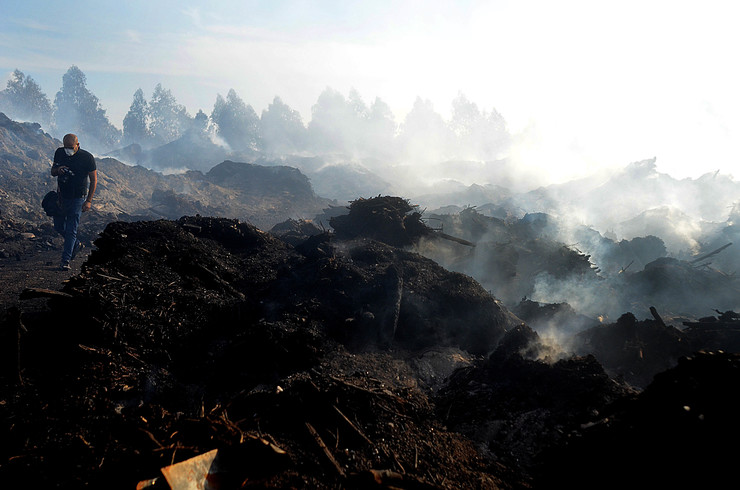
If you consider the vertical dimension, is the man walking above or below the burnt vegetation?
above

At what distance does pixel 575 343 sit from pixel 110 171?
133 feet

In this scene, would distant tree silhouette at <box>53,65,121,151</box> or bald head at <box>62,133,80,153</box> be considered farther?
distant tree silhouette at <box>53,65,121,151</box>

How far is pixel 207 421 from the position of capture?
302 centimetres

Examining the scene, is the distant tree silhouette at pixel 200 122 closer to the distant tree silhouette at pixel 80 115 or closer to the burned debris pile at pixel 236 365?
the distant tree silhouette at pixel 80 115

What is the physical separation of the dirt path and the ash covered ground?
1863 millimetres

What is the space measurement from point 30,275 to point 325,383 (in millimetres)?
10105

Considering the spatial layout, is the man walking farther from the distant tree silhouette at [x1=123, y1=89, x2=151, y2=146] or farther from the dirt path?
the distant tree silhouette at [x1=123, y1=89, x2=151, y2=146]

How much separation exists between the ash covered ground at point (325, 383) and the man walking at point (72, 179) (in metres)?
2.55

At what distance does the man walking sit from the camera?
877cm

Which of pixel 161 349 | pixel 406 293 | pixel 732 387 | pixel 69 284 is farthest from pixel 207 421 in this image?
pixel 406 293

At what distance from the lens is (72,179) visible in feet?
29.3

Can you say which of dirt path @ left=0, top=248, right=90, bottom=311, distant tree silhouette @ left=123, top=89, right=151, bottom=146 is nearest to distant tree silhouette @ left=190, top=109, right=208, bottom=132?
distant tree silhouette @ left=123, top=89, right=151, bottom=146

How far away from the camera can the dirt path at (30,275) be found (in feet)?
24.2

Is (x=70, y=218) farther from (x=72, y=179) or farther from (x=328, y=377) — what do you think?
(x=328, y=377)
